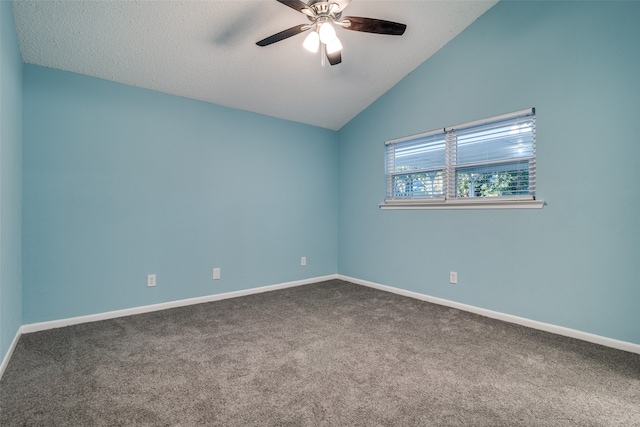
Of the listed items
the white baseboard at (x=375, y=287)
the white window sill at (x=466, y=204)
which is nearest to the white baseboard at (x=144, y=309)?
the white baseboard at (x=375, y=287)

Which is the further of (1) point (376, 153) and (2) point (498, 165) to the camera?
(1) point (376, 153)

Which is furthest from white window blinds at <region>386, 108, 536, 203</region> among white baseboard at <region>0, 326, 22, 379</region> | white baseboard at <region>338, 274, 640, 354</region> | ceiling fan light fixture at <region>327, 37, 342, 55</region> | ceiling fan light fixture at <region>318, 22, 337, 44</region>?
white baseboard at <region>0, 326, 22, 379</region>

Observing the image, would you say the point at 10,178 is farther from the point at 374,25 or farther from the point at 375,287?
the point at 375,287

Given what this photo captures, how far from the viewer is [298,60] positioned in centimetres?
305

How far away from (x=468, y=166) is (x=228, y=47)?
102 inches

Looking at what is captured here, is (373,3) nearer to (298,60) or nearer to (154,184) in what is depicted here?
(298,60)

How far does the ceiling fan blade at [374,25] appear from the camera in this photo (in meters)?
2.08

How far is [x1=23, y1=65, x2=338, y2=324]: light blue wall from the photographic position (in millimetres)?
2564

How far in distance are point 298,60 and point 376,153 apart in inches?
60.5

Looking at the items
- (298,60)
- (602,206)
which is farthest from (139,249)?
(602,206)

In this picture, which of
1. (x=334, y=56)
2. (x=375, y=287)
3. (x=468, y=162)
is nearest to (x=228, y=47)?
(x=334, y=56)

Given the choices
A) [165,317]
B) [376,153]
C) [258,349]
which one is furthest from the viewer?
[376,153]

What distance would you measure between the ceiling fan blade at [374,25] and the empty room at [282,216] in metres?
0.01

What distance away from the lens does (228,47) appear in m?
2.71
